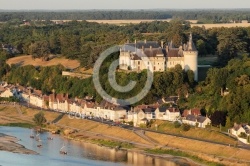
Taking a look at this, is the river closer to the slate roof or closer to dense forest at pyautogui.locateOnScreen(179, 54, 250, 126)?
the slate roof

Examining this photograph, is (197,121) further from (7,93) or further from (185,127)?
(7,93)

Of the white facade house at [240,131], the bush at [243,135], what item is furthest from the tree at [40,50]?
the bush at [243,135]

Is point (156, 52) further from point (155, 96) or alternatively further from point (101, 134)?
point (101, 134)

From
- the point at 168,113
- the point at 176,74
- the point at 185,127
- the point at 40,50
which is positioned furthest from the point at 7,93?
the point at 185,127

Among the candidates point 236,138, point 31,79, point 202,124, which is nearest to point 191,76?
point 202,124
